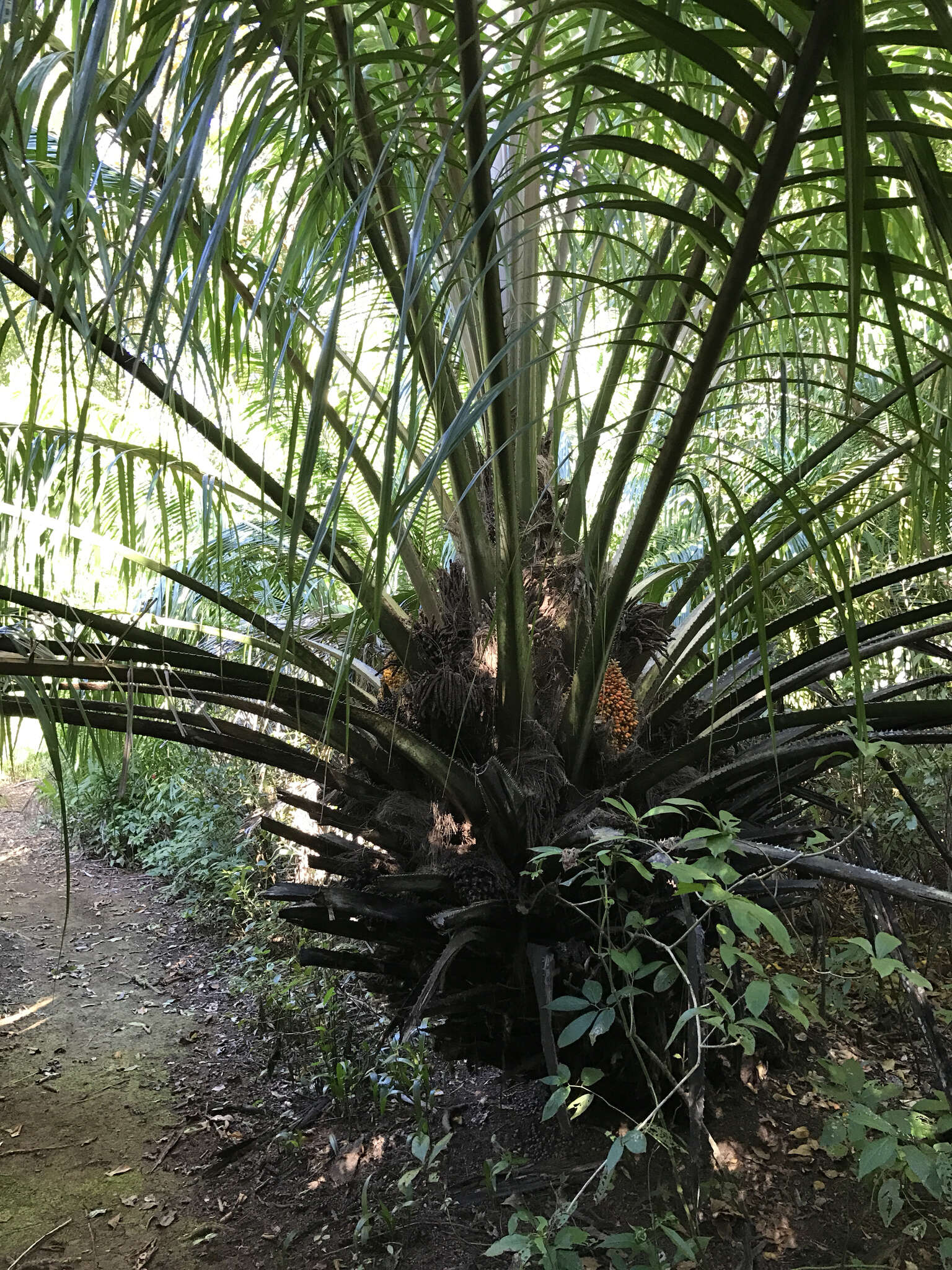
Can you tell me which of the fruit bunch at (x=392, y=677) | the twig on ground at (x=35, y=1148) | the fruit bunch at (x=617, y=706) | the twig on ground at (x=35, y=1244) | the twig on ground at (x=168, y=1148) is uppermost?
the fruit bunch at (x=392, y=677)

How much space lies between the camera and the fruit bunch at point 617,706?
190cm

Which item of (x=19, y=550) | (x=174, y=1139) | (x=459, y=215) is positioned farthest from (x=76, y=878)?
(x=459, y=215)

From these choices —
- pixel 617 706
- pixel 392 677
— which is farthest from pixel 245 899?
pixel 617 706

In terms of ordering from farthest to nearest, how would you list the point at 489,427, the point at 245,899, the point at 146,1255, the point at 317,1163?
the point at 245,899
the point at 317,1163
the point at 146,1255
the point at 489,427

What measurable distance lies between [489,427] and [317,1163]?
1.99 metres

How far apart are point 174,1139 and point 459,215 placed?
2564 millimetres

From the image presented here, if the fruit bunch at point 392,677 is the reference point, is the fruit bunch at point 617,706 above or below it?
below

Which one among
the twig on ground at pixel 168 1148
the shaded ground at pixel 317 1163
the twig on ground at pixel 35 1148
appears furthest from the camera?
the twig on ground at pixel 35 1148

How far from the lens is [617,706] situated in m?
1.91

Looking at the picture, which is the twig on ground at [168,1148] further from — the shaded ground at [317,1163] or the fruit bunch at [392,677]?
the fruit bunch at [392,677]

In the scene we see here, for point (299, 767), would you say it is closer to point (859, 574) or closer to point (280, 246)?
point (280, 246)

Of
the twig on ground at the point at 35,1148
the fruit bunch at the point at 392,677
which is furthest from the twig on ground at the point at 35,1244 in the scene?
the fruit bunch at the point at 392,677

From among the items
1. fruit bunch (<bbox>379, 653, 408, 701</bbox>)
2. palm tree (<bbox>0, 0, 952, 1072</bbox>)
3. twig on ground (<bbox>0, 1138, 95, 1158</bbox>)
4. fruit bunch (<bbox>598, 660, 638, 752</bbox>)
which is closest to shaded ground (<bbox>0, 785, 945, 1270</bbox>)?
twig on ground (<bbox>0, 1138, 95, 1158</bbox>)

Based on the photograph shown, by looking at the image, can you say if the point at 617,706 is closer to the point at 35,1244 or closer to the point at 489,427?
the point at 489,427
